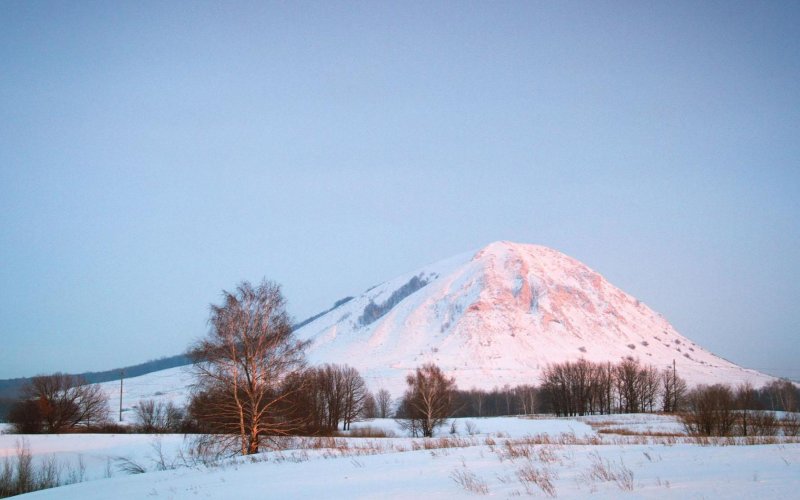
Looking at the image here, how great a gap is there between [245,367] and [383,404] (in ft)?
284

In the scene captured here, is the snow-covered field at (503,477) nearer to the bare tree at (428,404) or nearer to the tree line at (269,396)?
the tree line at (269,396)

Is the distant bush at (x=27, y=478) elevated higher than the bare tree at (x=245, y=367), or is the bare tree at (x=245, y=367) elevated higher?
the bare tree at (x=245, y=367)

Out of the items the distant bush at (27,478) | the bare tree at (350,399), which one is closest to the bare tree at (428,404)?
the bare tree at (350,399)

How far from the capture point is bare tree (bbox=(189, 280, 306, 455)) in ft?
92.8

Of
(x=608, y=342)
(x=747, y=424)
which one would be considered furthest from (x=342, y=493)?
(x=608, y=342)

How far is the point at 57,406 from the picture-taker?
192 ft

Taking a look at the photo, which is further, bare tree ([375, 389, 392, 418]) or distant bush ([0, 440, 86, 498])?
bare tree ([375, 389, 392, 418])

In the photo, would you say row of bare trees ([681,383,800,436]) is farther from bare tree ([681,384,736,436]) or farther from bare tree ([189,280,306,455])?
bare tree ([189,280,306,455])

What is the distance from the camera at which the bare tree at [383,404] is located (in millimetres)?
109606

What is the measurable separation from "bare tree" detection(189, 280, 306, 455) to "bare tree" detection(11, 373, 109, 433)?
38.0 meters

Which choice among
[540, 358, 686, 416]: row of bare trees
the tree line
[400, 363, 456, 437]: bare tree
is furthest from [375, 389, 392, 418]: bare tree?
[400, 363, 456, 437]: bare tree

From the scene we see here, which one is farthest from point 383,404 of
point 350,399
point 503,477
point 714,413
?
point 503,477

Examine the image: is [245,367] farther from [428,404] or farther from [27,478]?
[428,404]

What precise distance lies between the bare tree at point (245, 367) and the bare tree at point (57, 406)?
38006mm
